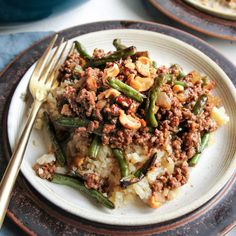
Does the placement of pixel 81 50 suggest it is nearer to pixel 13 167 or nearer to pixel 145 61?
pixel 145 61

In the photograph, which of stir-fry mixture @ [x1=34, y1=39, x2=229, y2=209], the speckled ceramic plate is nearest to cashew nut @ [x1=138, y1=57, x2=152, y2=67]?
stir-fry mixture @ [x1=34, y1=39, x2=229, y2=209]

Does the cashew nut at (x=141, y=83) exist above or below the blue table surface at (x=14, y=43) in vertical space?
above

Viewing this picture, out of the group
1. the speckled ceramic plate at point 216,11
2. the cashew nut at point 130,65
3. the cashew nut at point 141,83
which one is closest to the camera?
the cashew nut at point 141,83

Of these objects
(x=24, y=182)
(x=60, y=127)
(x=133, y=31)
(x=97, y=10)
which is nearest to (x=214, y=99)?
(x=133, y=31)

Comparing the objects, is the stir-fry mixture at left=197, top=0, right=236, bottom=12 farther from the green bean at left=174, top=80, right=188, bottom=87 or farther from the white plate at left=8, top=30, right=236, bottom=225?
the green bean at left=174, top=80, right=188, bottom=87

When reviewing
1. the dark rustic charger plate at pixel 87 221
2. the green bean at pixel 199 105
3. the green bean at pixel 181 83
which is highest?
the green bean at pixel 181 83

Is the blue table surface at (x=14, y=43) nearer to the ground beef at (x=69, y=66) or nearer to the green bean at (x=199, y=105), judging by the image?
the ground beef at (x=69, y=66)

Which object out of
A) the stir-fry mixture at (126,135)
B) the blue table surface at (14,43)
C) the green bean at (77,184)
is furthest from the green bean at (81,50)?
the green bean at (77,184)

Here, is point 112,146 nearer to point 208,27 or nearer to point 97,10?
point 208,27
